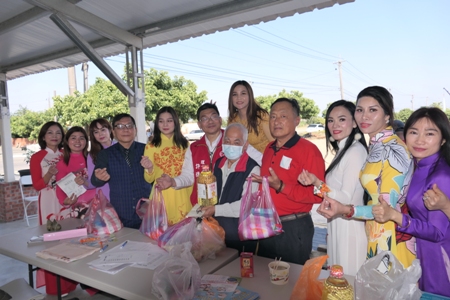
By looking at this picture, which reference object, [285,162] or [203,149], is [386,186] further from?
[203,149]

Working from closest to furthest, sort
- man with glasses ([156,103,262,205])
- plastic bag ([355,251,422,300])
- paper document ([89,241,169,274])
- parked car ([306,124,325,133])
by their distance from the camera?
plastic bag ([355,251,422,300]) → paper document ([89,241,169,274]) → man with glasses ([156,103,262,205]) → parked car ([306,124,325,133])

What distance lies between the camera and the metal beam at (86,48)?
11.8ft

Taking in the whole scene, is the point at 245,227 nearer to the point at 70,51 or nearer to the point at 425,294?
the point at 425,294

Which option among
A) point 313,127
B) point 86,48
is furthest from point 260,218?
point 313,127

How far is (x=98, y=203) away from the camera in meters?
2.34

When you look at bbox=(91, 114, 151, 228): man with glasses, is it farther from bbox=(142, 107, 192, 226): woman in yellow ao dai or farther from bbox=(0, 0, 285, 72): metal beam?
bbox=(0, 0, 285, 72): metal beam

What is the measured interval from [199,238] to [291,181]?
68 cm

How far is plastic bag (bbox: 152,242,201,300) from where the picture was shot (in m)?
1.39

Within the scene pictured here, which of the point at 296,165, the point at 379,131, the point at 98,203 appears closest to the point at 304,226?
the point at 296,165

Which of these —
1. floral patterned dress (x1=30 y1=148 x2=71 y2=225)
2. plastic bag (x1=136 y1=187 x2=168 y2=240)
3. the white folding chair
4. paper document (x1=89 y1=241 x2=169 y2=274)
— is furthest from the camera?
the white folding chair

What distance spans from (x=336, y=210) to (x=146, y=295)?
102cm

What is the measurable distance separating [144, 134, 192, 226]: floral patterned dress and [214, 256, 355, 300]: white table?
0.98 m

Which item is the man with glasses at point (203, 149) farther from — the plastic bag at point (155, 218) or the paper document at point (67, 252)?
the paper document at point (67, 252)

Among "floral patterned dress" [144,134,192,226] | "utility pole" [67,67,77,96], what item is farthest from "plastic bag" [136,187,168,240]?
"utility pole" [67,67,77,96]
